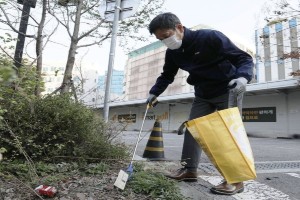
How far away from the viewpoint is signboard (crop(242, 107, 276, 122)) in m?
18.2

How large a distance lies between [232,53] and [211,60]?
8.5 inches

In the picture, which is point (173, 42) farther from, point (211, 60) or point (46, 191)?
point (46, 191)

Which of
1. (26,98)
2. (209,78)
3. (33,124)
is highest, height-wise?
(209,78)

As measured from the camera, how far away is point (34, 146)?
11.4 ft

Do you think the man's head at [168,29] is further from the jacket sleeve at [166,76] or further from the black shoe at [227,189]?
the black shoe at [227,189]

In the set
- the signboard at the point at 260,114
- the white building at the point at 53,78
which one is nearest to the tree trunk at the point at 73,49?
the white building at the point at 53,78

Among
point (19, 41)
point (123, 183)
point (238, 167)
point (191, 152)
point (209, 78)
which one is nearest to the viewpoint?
point (238, 167)

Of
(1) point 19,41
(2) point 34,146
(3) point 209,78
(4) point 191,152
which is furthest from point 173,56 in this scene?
(1) point 19,41

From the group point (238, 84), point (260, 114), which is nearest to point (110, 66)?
point (238, 84)

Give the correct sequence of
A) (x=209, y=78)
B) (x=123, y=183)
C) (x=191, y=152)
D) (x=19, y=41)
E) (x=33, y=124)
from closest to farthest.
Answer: (x=123, y=183) → (x=209, y=78) → (x=191, y=152) → (x=33, y=124) → (x=19, y=41)

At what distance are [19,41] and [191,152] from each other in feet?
10.2

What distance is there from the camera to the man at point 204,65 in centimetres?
294

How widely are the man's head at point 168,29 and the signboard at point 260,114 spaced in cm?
1645

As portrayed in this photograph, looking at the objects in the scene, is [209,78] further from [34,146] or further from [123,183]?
[34,146]
